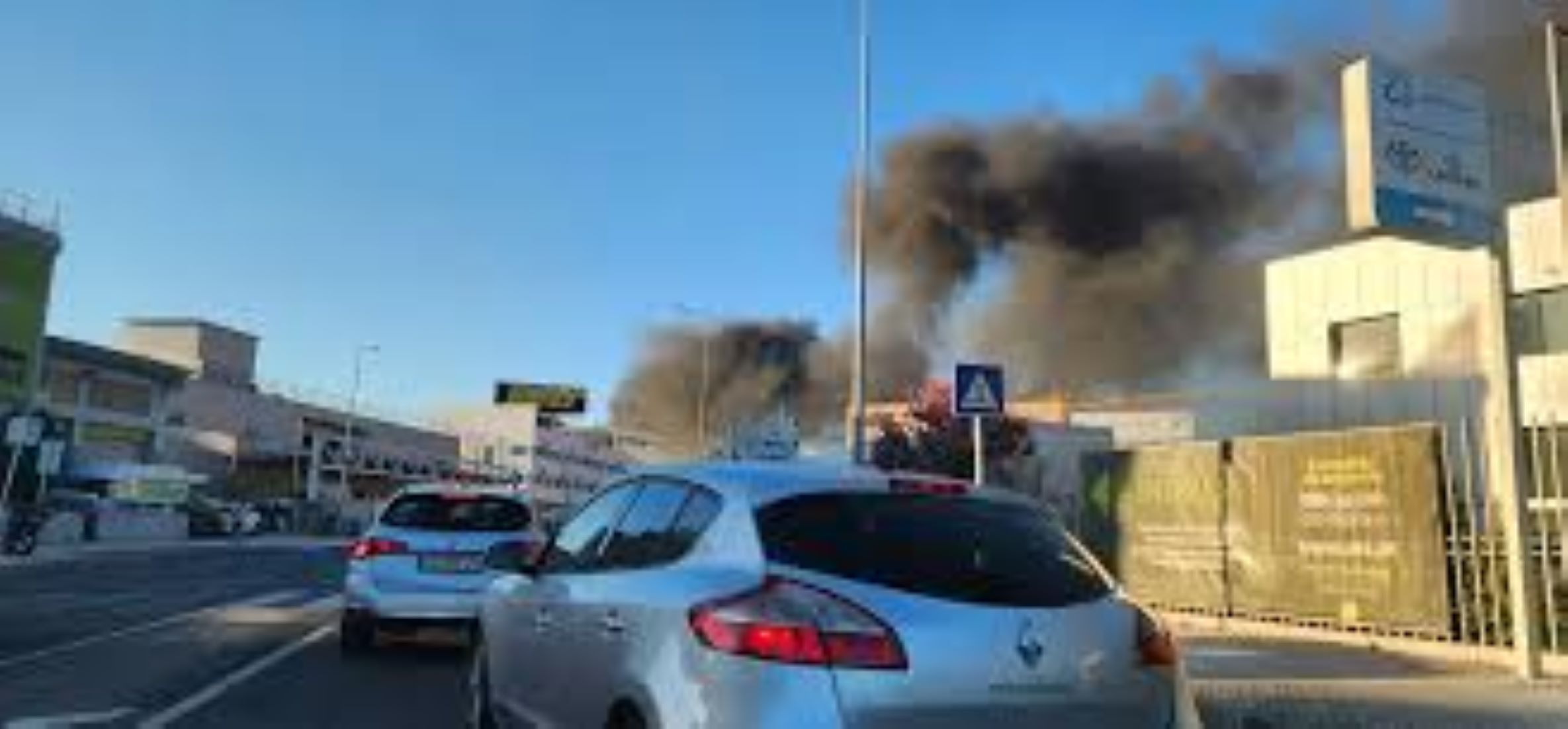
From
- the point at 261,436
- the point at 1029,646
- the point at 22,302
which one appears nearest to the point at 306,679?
the point at 1029,646

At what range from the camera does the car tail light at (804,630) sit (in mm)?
4910

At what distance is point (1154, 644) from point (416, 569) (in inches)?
384

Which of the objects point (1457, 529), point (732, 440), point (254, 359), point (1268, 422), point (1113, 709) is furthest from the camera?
point (254, 359)

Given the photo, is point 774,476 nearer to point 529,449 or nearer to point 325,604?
point 325,604

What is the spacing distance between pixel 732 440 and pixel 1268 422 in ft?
47.7

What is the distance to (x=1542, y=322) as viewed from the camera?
2864 centimetres

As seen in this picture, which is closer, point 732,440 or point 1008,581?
point 1008,581

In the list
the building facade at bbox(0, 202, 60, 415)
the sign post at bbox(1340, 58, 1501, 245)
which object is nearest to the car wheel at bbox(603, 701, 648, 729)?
the sign post at bbox(1340, 58, 1501, 245)

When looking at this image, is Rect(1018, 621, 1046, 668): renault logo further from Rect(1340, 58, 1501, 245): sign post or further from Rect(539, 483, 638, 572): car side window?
Rect(1340, 58, 1501, 245): sign post

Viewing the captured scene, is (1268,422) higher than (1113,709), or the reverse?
(1268,422)

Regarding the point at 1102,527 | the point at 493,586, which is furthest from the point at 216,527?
the point at 493,586

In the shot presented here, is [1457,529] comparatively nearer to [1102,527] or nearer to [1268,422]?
[1102,527]

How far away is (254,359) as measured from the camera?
11462 centimetres

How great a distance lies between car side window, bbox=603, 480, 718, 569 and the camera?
231 inches
